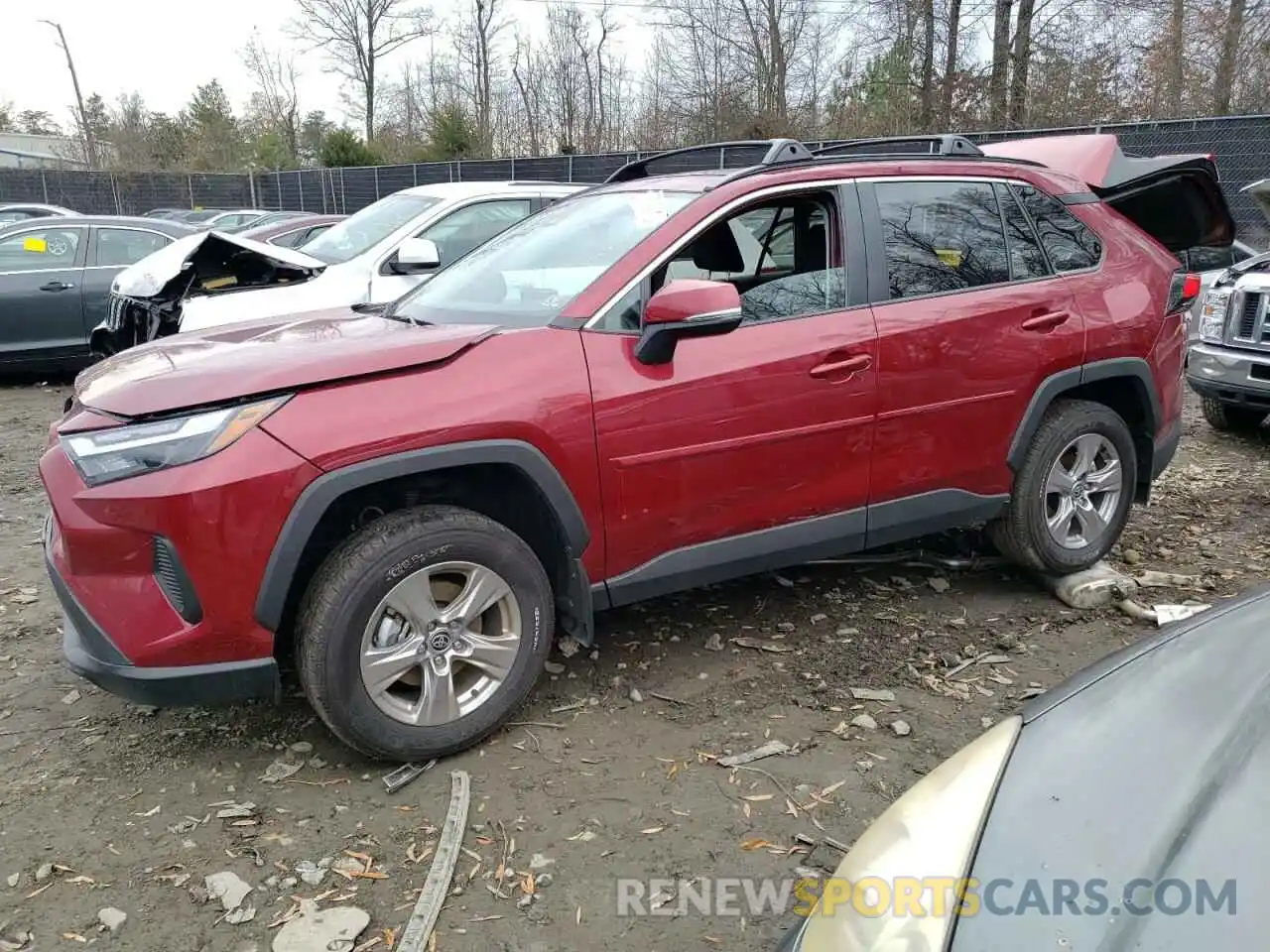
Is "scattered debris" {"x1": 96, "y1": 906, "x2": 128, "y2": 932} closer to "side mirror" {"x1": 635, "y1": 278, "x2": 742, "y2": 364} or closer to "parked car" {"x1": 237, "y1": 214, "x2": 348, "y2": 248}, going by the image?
"side mirror" {"x1": 635, "y1": 278, "x2": 742, "y2": 364}

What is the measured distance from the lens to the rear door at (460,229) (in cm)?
667

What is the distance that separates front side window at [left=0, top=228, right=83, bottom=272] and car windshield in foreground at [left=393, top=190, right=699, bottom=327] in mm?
6645

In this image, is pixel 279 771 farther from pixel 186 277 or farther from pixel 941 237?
pixel 186 277

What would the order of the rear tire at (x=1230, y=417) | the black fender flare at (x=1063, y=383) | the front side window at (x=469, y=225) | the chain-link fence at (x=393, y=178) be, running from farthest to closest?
1. the chain-link fence at (x=393, y=178)
2. the rear tire at (x=1230, y=417)
3. the front side window at (x=469, y=225)
4. the black fender flare at (x=1063, y=383)

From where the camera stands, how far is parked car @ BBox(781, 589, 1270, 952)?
1.25 m

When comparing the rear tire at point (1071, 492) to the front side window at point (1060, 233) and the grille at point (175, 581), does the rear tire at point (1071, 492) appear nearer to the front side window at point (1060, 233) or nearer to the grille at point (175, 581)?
the front side window at point (1060, 233)

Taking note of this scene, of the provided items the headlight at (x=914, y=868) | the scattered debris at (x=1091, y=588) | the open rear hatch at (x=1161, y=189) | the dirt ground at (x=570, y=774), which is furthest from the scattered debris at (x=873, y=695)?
the open rear hatch at (x=1161, y=189)

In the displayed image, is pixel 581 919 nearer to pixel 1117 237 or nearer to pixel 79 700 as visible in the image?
pixel 79 700

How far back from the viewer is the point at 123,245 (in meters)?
9.05

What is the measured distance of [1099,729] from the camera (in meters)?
1.65

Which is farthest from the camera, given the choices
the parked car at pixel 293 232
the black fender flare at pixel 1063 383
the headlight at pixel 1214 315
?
the parked car at pixel 293 232

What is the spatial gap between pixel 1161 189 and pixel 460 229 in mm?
4616

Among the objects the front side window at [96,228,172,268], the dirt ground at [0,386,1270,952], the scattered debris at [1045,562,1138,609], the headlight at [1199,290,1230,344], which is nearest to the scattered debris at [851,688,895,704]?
the dirt ground at [0,386,1270,952]

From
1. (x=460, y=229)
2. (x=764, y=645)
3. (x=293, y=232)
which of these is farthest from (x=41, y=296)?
(x=764, y=645)
